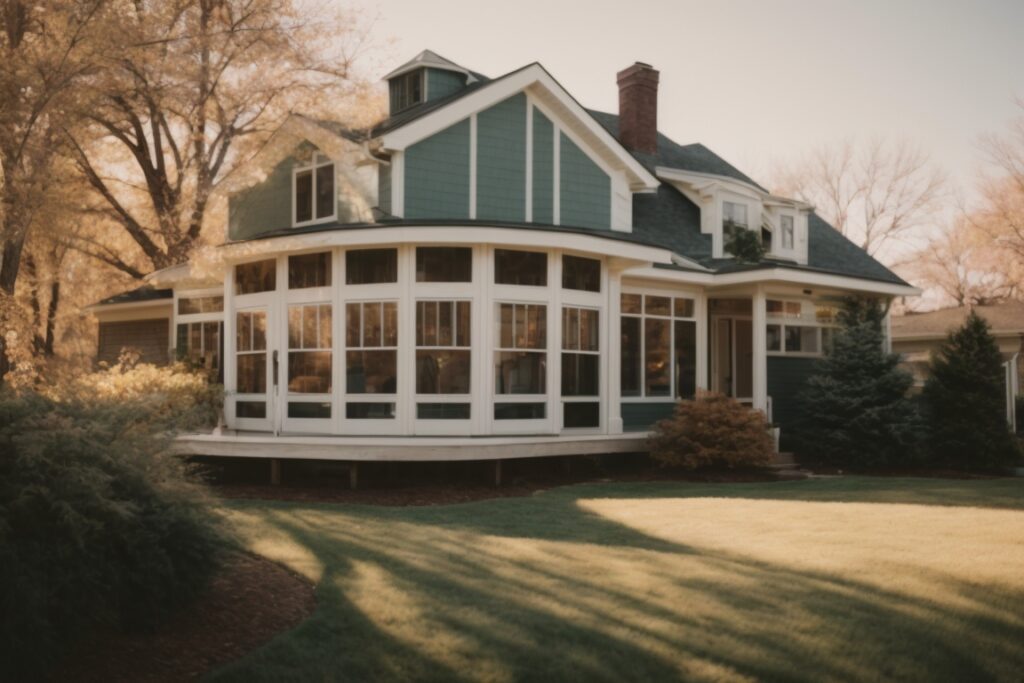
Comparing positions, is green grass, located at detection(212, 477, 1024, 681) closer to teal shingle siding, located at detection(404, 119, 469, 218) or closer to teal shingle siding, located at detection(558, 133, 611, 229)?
teal shingle siding, located at detection(404, 119, 469, 218)

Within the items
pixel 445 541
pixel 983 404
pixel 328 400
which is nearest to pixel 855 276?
pixel 983 404

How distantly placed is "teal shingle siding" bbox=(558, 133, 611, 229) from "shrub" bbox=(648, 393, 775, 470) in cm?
412

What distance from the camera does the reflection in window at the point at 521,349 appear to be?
13.7 m

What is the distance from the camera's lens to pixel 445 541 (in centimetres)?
841

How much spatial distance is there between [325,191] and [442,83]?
346 centimetres

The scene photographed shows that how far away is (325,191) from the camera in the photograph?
16.5 meters

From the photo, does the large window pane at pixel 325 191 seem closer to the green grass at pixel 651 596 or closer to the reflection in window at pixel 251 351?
the reflection in window at pixel 251 351

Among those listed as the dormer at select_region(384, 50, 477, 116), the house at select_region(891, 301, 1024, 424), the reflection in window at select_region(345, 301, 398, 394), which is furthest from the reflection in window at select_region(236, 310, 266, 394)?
the house at select_region(891, 301, 1024, 424)

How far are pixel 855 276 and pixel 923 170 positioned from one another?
2803 centimetres

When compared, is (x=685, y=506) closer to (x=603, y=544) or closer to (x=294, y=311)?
(x=603, y=544)

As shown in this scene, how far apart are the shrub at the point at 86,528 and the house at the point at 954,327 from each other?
2424 cm

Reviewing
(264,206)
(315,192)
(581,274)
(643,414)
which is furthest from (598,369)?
(264,206)

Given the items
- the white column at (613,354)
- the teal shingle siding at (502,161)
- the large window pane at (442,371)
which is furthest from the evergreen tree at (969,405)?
the large window pane at (442,371)

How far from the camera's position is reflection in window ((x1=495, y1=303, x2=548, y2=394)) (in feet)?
45.1
